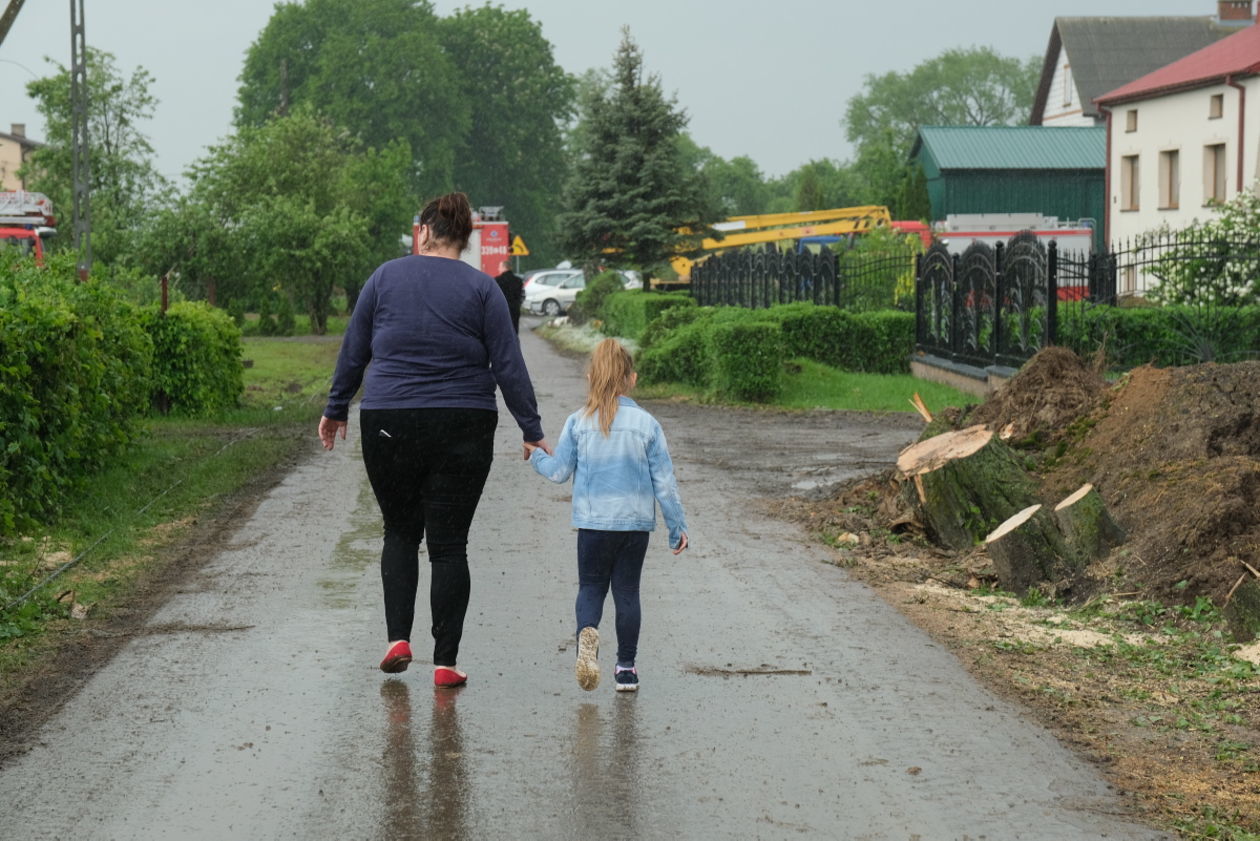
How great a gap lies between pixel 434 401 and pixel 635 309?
26109 millimetres

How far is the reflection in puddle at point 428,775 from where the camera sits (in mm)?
4676

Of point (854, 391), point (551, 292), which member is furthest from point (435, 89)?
point (854, 391)

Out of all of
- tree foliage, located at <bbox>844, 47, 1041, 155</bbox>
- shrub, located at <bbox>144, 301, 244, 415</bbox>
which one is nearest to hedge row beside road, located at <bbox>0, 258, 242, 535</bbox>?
shrub, located at <bbox>144, 301, 244, 415</bbox>

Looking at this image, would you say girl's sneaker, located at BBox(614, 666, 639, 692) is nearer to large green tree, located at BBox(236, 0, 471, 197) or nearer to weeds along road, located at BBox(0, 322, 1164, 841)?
weeds along road, located at BBox(0, 322, 1164, 841)

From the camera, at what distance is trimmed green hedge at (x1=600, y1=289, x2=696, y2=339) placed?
3097 cm

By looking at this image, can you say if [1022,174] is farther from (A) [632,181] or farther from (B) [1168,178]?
(A) [632,181]

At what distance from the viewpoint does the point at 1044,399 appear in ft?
37.7

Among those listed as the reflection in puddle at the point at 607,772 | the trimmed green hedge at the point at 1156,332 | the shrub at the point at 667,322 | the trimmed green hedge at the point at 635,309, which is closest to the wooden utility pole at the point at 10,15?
the reflection in puddle at the point at 607,772

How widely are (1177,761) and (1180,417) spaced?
470cm

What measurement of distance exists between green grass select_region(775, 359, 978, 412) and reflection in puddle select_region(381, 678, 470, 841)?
14900 mm

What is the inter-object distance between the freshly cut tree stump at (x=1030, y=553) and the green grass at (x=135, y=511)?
178 inches

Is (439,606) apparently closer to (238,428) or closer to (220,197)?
(238,428)

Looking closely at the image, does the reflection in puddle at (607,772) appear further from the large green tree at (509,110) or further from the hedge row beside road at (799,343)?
the large green tree at (509,110)

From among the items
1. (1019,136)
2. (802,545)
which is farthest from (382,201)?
(802,545)
